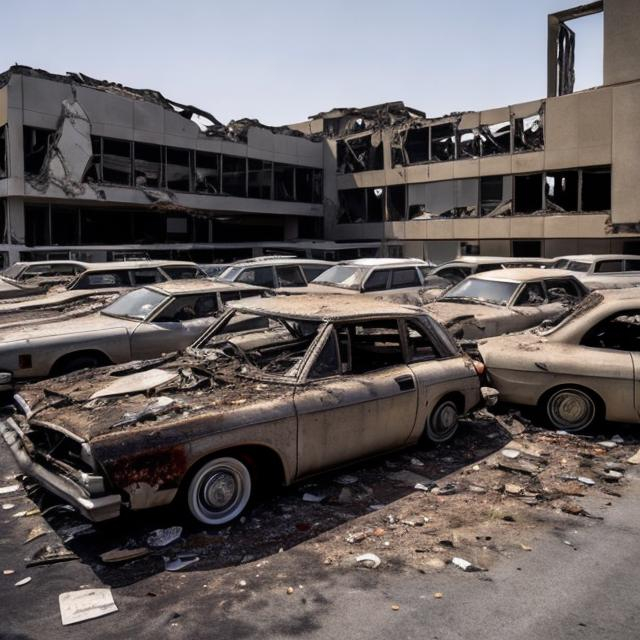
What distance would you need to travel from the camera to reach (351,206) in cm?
3525

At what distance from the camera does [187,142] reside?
28703 millimetres

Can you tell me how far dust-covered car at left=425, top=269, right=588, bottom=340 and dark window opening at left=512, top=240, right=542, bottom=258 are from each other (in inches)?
693

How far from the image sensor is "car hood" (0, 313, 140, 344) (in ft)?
24.8

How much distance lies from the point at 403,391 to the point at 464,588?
2.09m

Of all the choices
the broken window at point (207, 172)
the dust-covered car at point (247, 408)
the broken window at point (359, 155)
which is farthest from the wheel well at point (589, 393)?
the broken window at point (359, 155)

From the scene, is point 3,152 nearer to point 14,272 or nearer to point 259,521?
point 14,272

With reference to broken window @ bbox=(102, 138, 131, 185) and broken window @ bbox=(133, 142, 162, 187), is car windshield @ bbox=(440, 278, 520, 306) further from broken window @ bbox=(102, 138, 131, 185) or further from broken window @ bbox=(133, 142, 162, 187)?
broken window @ bbox=(133, 142, 162, 187)

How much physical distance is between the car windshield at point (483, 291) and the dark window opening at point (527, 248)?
1839 cm

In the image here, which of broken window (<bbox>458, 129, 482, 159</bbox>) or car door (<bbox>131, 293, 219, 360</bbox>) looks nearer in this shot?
car door (<bbox>131, 293, 219, 360</bbox>)

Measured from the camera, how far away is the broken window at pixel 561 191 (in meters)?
26.9

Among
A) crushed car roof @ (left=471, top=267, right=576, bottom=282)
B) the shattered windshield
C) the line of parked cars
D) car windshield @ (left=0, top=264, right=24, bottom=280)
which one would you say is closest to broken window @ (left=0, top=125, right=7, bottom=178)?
car windshield @ (left=0, top=264, right=24, bottom=280)

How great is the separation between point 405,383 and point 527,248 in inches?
962

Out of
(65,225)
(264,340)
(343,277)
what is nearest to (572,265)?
(343,277)

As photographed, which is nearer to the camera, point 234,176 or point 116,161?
point 116,161
